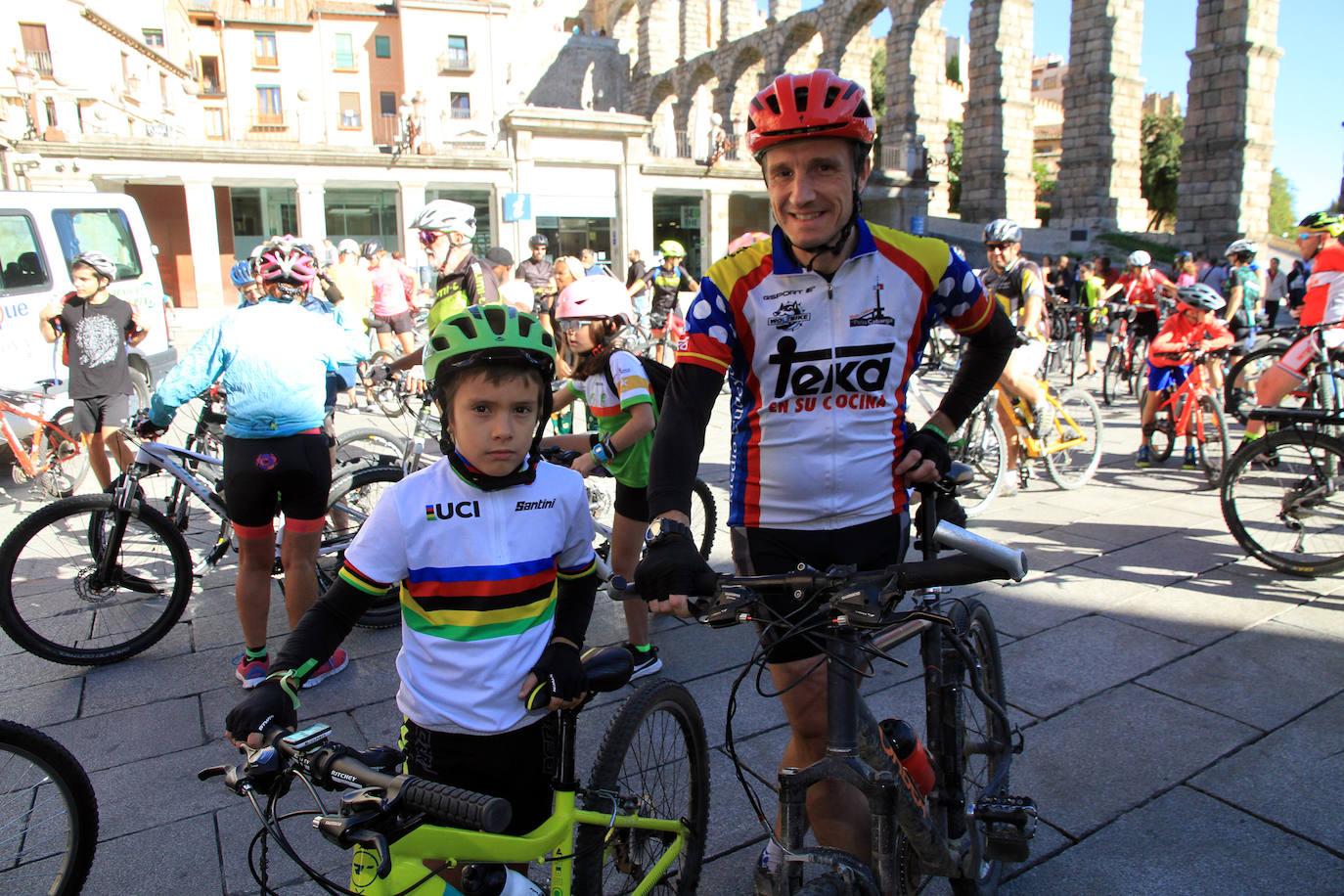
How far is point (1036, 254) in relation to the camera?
27078mm

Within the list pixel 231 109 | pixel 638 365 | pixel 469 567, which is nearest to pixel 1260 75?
pixel 638 365

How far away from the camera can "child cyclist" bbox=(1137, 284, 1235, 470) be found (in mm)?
7656

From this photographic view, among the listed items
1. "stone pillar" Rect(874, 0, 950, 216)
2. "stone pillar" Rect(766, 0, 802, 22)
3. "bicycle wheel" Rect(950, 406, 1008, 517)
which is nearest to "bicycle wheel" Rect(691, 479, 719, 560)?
"bicycle wheel" Rect(950, 406, 1008, 517)

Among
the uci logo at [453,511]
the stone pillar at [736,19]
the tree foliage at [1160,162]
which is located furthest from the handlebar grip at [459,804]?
the tree foliage at [1160,162]

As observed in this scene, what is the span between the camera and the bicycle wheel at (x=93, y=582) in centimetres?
420

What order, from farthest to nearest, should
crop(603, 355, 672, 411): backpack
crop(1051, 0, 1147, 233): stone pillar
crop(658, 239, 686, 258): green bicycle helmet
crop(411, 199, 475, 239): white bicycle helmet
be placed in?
crop(1051, 0, 1147, 233): stone pillar
crop(658, 239, 686, 258): green bicycle helmet
crop(411, 199, 475, 239): white bicycle helmet
crop(603, 355, 672, 411): backpack

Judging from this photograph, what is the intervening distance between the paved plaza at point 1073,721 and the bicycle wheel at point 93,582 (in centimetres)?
15

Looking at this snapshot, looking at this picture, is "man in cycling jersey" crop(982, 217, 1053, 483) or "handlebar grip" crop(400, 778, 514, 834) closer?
"handlebar grip" crop(400, 778, 514, 834)

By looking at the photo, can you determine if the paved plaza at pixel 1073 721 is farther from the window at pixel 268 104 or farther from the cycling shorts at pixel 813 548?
the window at pixel 268 104

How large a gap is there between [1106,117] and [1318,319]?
90.0ft

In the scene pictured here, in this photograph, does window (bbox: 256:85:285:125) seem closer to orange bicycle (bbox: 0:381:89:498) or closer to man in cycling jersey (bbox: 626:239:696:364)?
man in cycling jersey (bbox: 626:239:696:364)

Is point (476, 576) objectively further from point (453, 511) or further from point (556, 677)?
point (556, 677)

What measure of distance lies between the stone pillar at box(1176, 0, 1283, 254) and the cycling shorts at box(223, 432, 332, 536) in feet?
90.9

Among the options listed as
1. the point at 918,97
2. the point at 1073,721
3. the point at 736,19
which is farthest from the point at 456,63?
the point at 1073,721
